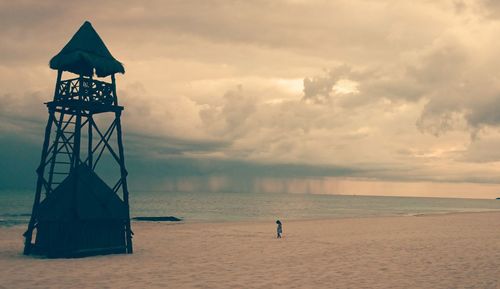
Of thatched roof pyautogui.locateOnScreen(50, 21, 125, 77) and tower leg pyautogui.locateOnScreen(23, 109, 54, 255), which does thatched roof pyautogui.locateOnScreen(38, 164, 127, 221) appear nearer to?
tower leg pyautogui.locateOnScreen(23, 109, 54, 255)

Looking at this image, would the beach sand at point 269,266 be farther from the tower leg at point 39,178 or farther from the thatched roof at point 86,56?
the thatched roof at point 86,56

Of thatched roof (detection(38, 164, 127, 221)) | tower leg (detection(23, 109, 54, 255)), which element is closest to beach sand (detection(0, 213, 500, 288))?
tower leg (detection(23, 109, 54, 255))

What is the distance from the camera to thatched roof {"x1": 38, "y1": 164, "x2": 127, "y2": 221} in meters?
22.4

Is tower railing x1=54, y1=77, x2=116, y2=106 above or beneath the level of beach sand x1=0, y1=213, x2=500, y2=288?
above

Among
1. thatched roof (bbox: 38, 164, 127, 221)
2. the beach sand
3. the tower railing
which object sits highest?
the tower railing

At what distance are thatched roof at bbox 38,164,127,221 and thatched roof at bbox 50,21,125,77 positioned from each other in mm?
5103

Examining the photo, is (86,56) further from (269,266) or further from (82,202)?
(269,266)

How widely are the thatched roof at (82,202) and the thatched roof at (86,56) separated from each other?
5103 millimetres

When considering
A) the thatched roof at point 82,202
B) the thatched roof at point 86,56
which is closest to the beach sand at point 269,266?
the thatched roof at point 82,202

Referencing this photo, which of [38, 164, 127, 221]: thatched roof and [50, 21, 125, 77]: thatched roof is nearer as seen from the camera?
[38, 164, 127, 221]: thatched roof

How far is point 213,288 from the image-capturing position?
609 inches

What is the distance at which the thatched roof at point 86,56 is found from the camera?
2325 cm

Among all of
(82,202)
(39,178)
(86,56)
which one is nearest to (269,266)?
(82,202)

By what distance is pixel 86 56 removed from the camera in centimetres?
2316
